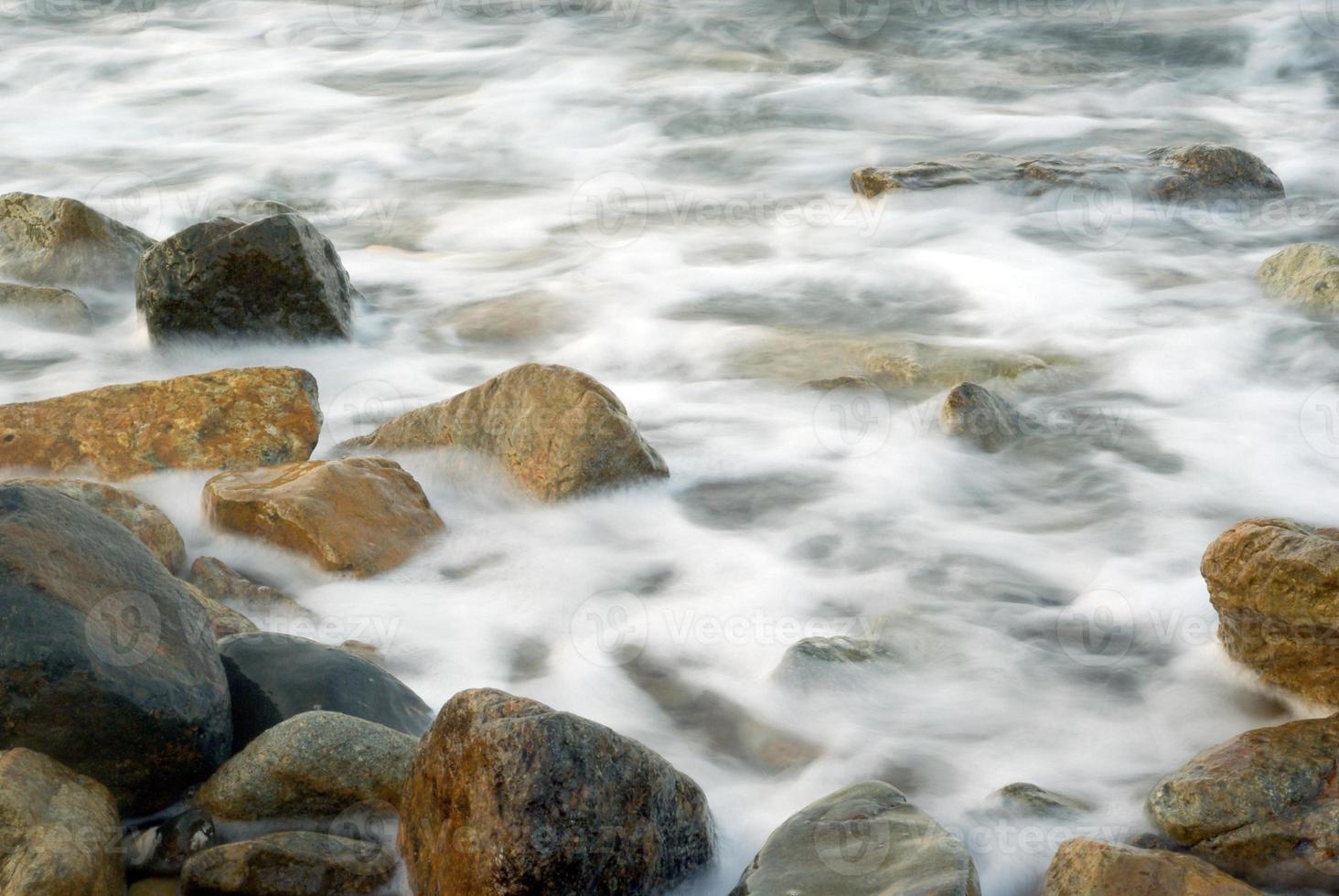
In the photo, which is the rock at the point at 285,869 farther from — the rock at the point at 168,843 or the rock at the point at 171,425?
the rock at the point at 171,425

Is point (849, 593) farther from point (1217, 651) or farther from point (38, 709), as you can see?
point (38, 709)

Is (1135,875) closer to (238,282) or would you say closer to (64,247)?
(238,282)

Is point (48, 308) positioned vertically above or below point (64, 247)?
below

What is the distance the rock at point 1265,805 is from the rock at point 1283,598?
0.26 metres

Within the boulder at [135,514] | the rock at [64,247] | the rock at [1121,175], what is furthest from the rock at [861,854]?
the rock at [1121,175]

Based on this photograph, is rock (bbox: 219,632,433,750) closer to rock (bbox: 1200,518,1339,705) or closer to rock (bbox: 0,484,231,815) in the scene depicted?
rock (bbox: 0,484,231,815)

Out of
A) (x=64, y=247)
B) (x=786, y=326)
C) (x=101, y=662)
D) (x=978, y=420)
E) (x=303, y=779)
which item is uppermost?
(x=101, y=662)

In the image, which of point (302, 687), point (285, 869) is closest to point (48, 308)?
point (302, 687)

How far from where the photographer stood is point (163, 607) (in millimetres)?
2797

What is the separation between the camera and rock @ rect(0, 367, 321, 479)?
13.6 ft

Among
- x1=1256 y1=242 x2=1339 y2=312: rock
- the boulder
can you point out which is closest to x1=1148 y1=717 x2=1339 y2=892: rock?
the boulder

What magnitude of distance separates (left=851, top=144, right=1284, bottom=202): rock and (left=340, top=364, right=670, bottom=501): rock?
372 cm

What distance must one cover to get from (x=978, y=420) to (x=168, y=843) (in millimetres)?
3021

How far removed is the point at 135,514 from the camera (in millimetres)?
3602
